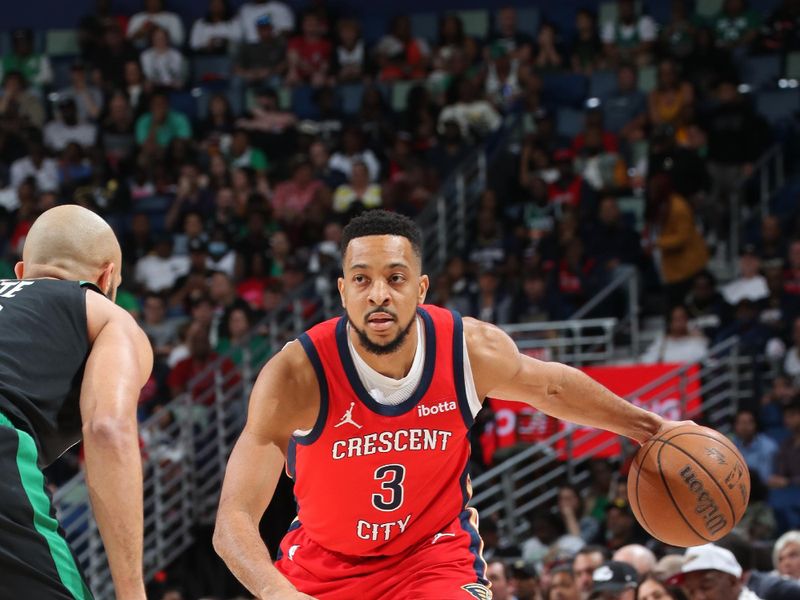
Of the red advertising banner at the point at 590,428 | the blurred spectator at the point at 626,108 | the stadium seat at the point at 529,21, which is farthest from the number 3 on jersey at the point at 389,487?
the stadium seat at the point at 529,21

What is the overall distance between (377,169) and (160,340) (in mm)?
3273

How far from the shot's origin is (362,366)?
491 cm

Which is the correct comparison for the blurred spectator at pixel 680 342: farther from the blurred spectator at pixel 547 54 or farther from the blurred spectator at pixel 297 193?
the blurred spectator at pixel 547 54

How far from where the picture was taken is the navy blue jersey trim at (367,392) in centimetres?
485

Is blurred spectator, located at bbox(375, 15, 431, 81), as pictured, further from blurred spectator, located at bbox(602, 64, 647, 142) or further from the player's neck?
the player's neck

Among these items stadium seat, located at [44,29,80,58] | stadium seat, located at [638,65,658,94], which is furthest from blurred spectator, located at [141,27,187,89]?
stadium seat, located at [638,65,658,94]

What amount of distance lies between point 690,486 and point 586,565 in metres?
3.60

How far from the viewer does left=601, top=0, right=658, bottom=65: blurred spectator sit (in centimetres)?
1574

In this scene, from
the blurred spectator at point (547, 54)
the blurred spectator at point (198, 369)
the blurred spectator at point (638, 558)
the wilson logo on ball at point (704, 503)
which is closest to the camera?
the wilson logo on ball at point (704, 503)

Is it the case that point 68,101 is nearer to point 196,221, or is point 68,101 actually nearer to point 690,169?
point 196,221

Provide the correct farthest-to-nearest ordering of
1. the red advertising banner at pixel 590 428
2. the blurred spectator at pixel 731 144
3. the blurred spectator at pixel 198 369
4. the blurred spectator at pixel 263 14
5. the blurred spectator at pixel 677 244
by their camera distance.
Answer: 1. the blurred spectator at pixel 263 14
2. the blurred spectator at pixel 731 144
3. the blurred spectator at pixel 677 244
4. the blurred spectator at pixel 198 369
5. the red advertising banner at pixel 590 428

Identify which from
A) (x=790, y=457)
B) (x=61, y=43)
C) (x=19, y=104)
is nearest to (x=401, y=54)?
(x=19, y=104)

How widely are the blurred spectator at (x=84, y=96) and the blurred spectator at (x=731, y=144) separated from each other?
25.4ft

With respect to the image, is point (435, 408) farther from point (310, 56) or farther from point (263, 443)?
point (310, 56)
